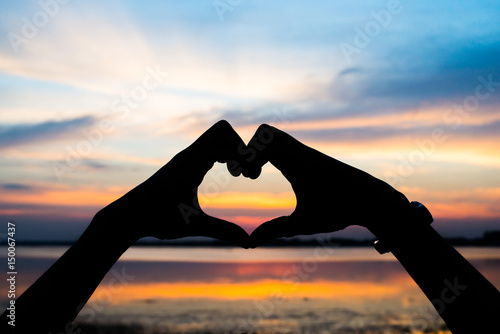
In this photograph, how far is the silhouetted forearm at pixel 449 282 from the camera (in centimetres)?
174

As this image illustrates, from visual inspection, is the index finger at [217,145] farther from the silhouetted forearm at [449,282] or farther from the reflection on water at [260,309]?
the reflection on water at [260,309]

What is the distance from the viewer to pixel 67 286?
1.76 metres

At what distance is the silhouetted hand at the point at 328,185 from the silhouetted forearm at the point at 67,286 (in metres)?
0.69

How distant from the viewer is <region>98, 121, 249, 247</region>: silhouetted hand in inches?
74.6

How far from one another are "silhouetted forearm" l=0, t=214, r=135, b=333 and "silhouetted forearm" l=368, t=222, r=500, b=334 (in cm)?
112

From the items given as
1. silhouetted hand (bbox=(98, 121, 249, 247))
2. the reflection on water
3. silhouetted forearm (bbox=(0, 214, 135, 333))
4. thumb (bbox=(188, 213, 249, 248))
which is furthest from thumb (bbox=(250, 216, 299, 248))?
the reflection on water

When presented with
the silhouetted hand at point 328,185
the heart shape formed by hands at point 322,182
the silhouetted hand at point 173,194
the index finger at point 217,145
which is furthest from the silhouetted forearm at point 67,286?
the silhouetted hand at point 328,185

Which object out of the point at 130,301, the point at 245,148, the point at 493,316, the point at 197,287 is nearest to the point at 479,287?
the point at 493,316

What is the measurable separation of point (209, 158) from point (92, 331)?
16342 mm

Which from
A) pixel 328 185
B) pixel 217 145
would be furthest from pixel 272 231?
pixel 217 145

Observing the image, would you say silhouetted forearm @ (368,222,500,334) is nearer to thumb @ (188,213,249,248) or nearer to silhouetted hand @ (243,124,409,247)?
silhouetted hand @ (243,124,409,247)

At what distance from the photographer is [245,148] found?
6.82ft

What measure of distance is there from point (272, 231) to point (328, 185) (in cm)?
43

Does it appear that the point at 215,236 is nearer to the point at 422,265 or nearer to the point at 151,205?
the point at 151,205
